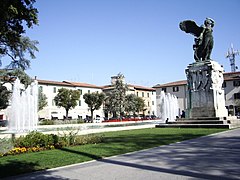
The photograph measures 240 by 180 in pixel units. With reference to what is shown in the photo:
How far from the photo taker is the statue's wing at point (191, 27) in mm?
23078

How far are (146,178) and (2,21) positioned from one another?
4712 mm

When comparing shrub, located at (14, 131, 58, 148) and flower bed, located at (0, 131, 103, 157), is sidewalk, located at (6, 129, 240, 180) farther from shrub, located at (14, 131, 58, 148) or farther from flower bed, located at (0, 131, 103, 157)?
shrub, located at (14, 131, 58, 148)

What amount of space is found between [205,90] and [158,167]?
51.7ft

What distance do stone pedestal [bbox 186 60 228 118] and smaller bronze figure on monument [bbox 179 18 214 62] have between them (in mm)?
1094

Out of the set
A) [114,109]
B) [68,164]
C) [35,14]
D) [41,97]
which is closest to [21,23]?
[35,14]

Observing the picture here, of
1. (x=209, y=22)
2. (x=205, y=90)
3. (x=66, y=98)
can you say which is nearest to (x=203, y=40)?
(x=209, y=22)

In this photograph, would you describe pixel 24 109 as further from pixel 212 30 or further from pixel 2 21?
pixel 2 21

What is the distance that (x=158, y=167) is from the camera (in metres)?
6.72

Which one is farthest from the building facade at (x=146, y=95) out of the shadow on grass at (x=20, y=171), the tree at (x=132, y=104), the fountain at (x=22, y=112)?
the shadow on grass at (x=20, y=171)

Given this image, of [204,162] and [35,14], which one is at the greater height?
[35,14]

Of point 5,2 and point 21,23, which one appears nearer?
point 5,2

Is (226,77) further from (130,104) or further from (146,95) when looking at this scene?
(146,95)

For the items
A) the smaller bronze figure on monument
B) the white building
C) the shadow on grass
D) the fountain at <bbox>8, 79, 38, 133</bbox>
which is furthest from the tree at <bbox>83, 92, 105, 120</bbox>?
the shadow on grass

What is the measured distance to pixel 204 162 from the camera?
23.1ft
